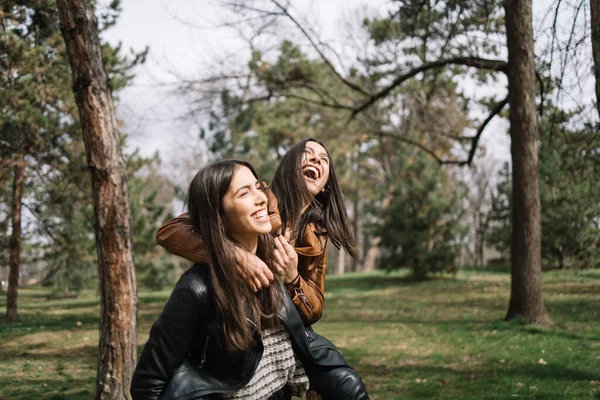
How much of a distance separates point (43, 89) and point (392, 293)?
10142 mm

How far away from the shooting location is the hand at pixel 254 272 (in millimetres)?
2414

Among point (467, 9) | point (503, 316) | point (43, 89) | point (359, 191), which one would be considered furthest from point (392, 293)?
point (359, 191)

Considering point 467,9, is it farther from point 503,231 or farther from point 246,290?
point 503,231

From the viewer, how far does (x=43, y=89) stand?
11.3 meters

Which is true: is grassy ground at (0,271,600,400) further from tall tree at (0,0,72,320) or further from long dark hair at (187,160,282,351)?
long dark hair at (187,160,282,351)

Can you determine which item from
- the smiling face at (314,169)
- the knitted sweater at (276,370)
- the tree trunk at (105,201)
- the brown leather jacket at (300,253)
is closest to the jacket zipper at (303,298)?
the brown leather jacket at (300,253)

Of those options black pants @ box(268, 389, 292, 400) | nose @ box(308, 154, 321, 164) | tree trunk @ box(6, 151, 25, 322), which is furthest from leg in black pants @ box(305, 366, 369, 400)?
tree trunk @ box(6, 151, 25, 322)

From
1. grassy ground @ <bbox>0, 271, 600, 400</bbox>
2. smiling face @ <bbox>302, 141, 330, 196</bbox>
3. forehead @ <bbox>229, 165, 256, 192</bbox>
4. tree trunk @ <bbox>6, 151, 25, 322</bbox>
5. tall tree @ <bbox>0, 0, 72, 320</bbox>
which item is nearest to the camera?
forehead @ <bbox>229, 165, 256, 192</bbox>

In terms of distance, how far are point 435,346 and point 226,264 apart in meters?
6.74

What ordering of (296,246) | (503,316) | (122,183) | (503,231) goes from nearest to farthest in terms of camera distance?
(296,246) < (122,183) < (503,316) < (503,231)

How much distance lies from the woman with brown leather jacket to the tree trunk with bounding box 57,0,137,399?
247cm

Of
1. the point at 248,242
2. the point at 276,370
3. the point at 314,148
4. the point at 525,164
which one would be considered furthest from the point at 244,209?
the point at 525,164

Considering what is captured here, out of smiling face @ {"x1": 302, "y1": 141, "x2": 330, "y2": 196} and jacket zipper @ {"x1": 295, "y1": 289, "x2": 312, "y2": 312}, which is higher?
smiling face @ {"x1": 302, "y1": 141, "x2": 330, "y2": 196}

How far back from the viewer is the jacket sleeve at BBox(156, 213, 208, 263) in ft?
8.23
